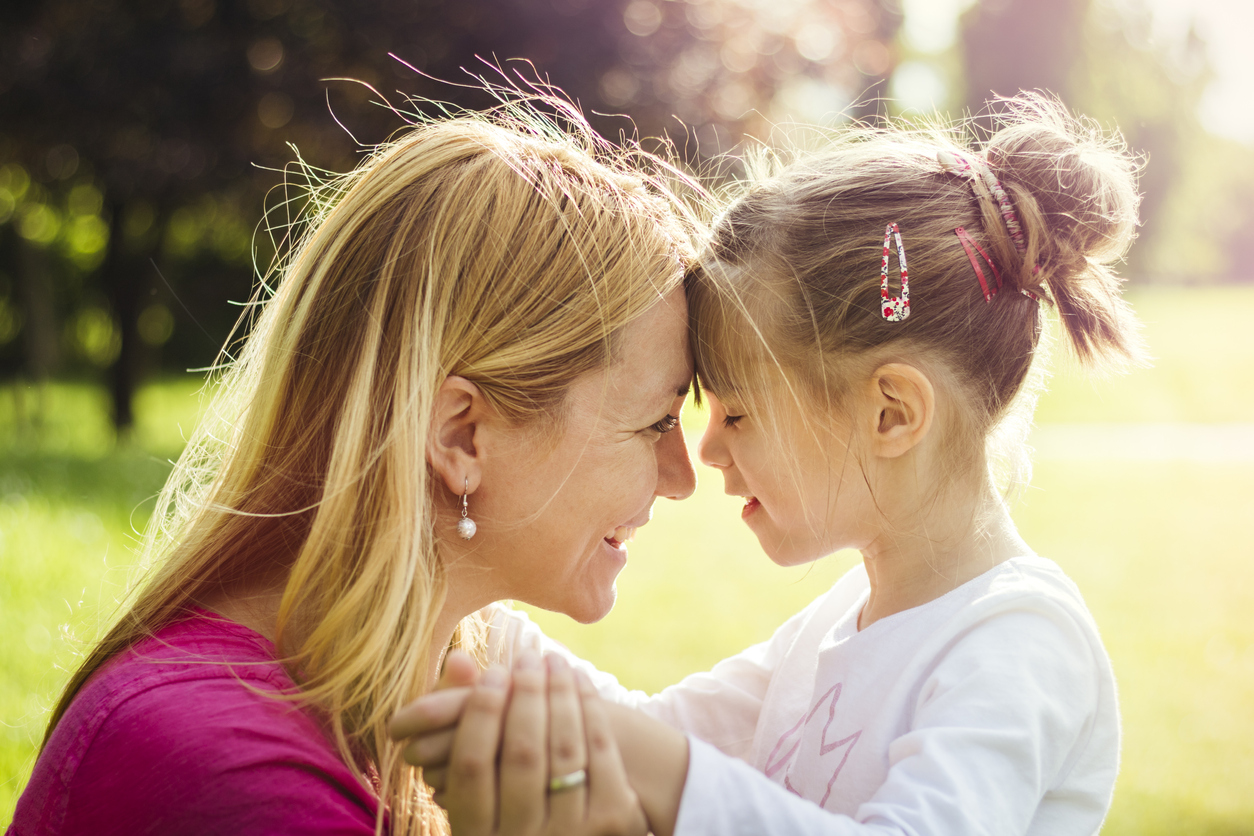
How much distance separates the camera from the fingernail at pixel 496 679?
4.30 feet

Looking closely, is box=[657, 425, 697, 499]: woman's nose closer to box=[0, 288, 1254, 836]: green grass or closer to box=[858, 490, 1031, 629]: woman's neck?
box=[858, 490, 1031, 629]: woman's neck

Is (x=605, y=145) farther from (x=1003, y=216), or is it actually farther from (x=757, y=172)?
(x=1003, y=216)

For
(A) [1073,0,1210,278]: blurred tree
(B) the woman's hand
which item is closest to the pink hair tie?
(B) the woman's hand

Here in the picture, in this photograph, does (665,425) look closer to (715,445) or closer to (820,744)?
(715,445)

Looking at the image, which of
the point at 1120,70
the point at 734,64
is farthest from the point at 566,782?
the point at 1120,70

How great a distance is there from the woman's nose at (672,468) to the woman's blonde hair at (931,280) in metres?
0.17

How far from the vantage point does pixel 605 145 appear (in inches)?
91.1

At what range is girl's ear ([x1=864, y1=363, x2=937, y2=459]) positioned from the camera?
2.12 meters

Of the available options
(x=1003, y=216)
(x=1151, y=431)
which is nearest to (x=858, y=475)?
(x=1003, y=216)

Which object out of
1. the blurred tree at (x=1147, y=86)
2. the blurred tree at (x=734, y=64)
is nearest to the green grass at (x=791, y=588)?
the blurred tree at (x=734, y=64)

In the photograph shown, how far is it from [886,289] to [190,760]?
1622mm

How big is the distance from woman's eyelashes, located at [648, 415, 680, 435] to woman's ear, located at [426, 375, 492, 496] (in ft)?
1.32

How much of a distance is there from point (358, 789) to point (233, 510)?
22.4 inches

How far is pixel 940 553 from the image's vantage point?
2.13m
